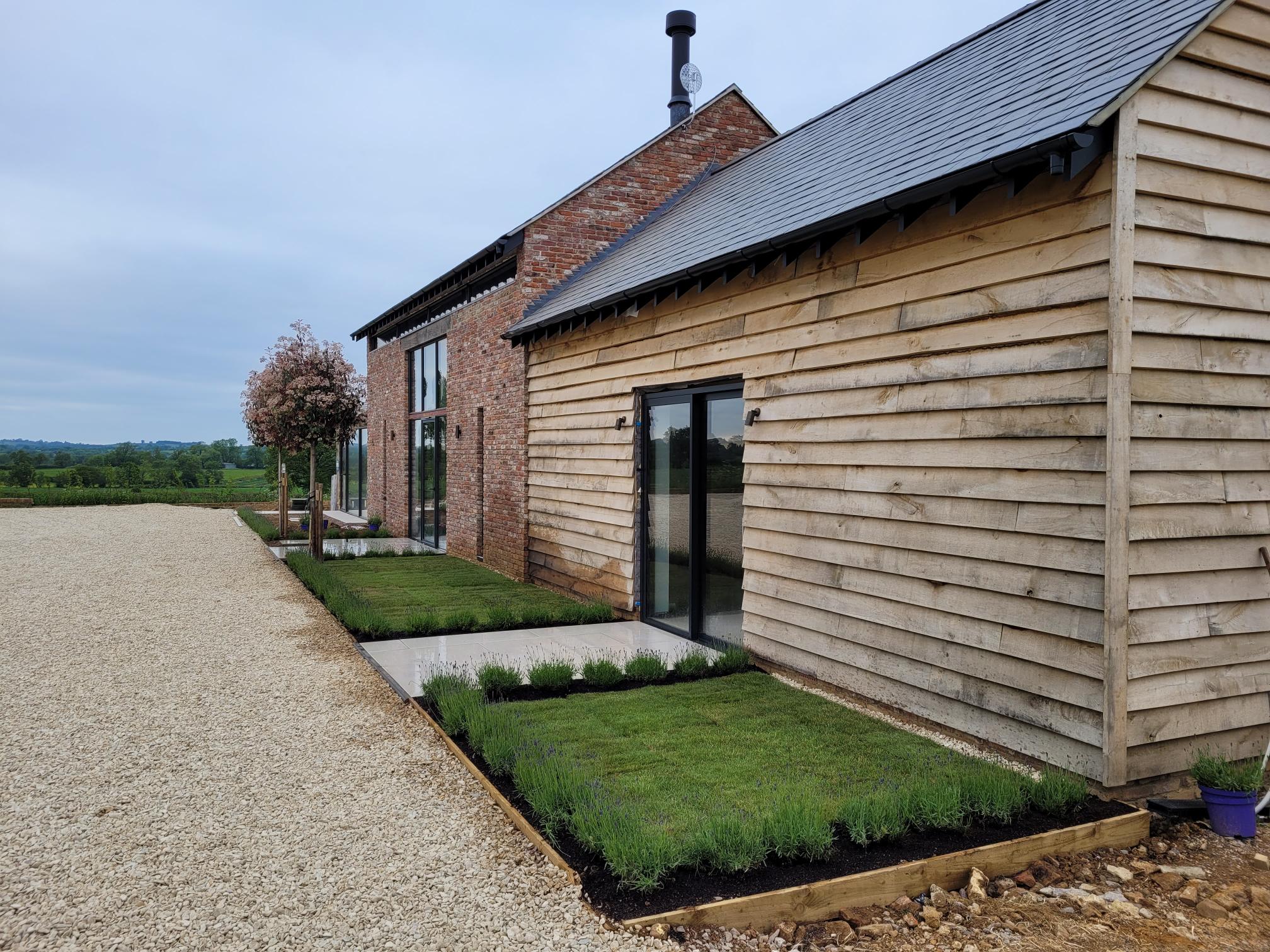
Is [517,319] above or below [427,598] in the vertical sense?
above

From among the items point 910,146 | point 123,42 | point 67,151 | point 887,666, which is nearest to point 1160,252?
point 910,146

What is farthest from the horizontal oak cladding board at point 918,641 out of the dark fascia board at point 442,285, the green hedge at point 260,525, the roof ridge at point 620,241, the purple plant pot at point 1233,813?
the green hedge at point 260,525

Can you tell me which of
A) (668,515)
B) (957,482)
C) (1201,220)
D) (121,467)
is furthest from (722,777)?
(121,467)

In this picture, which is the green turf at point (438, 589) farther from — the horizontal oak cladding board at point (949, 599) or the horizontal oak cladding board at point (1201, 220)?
the horizontal oak cladding board at point (1201, 220)

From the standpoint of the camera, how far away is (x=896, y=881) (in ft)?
9.62

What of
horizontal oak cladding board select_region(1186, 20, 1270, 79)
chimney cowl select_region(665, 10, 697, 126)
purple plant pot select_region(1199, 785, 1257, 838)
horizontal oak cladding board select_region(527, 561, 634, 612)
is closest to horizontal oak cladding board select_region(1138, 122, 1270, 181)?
horizontal oak cladding board select_region(1186, 20, 1270, 79)

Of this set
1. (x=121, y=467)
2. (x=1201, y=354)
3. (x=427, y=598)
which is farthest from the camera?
(x=121, y=467)

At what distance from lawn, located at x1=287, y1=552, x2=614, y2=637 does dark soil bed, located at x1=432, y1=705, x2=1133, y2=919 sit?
4.35m

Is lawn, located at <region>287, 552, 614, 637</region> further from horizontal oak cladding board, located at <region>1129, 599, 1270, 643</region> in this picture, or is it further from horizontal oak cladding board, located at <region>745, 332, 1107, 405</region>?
horizontal oak cladding board, located at <region>1129, 599, 1270, 643</region>

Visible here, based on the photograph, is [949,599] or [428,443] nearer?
[949,599]

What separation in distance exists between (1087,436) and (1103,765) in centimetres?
147

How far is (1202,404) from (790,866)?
284cm

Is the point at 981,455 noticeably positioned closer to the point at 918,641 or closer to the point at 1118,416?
the point at 1118,416

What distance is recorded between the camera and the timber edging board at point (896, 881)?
2742 mm
